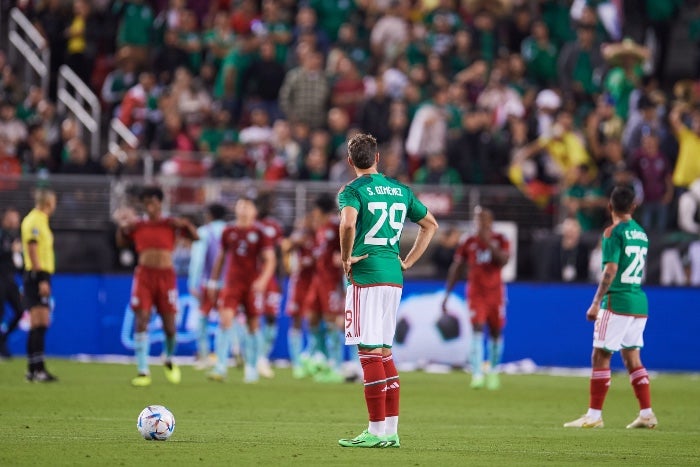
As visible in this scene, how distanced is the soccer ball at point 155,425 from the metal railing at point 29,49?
19432 millimetres

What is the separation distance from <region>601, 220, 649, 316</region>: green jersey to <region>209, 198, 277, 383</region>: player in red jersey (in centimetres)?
692

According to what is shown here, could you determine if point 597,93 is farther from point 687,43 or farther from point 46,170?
point 46,170

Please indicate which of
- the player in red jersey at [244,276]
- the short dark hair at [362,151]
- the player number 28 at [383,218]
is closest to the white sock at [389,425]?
the player number 28 at [383,218]

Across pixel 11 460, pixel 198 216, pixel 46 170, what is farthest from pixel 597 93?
pixel 11 460

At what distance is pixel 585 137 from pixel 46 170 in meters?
10.8

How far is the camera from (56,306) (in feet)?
83.7

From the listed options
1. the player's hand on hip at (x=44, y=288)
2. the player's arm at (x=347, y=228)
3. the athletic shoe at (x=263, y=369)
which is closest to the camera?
the player's arm at (x=347, y=228)

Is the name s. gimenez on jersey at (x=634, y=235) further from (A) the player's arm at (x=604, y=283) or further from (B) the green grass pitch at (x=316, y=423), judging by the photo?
(B) the green grass pitch at (x=316, y=423)

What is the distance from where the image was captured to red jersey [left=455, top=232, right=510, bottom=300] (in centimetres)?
2050

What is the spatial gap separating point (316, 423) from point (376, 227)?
302cm

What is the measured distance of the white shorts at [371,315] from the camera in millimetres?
11469

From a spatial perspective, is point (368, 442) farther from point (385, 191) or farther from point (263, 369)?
point (263, 369)

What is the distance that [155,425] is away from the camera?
11.4m

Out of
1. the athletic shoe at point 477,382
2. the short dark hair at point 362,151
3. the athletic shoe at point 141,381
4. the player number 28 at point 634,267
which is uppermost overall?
the short dark hair at point 362,151
